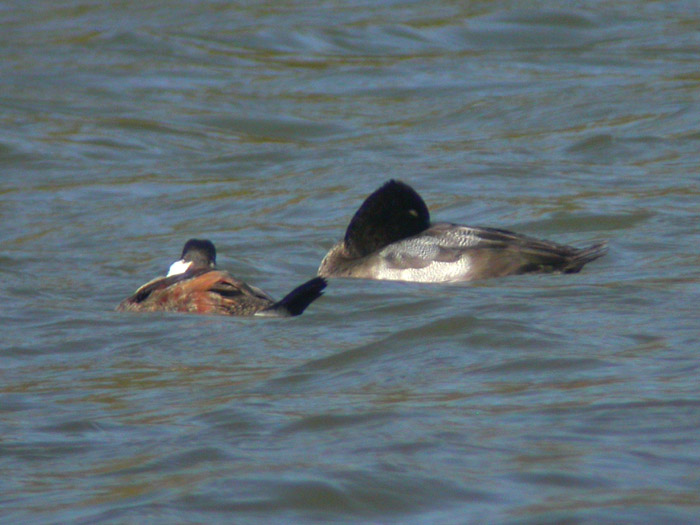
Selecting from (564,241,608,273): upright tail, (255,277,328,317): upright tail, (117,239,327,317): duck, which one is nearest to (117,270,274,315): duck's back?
(117,239,327,317): duck

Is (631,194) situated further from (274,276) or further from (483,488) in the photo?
(483,488)

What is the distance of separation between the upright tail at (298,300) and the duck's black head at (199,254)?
3.65 feet

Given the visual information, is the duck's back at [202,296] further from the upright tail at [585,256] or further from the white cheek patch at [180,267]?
the upright tail at [585,256]

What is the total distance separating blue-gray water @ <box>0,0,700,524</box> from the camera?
16.6 ft

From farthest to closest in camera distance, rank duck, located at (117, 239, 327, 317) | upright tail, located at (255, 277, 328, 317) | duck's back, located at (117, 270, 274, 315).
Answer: duck's back, located at (117, 270, 274, 315), duck, located at (117, 239, 327, 317), upright tail, located at (255, 277, 328, 317)

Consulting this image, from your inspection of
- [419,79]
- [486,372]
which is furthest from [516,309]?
[419,79]

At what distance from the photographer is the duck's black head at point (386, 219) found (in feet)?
32.1

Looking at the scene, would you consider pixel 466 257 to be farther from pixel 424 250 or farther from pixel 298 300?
pixel 298 300

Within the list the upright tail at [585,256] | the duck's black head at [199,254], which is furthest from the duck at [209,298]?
the upright tail at [585,256]

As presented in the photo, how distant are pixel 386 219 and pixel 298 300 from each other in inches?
85.9

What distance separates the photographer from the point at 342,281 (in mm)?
9445

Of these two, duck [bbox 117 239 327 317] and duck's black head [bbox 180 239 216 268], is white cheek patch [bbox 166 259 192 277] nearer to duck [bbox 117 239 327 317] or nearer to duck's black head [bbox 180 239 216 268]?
duck's black head [bbox 180 239 216 268]

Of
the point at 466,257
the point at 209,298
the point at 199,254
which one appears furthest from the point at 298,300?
the point at 466,257

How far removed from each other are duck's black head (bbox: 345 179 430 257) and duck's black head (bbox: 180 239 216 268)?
1118 mm
